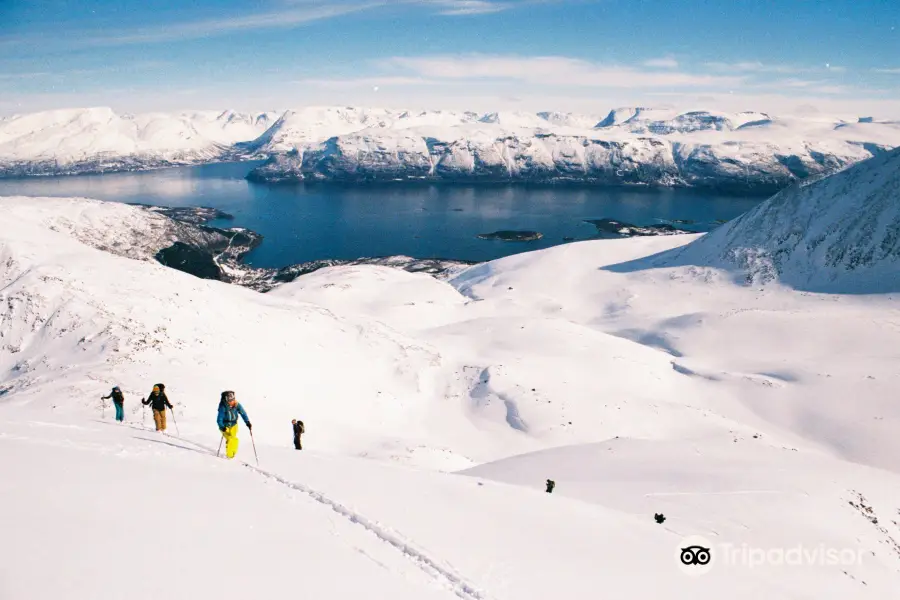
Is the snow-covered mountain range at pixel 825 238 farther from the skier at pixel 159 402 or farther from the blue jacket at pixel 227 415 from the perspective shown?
the skier at pixel 159 402

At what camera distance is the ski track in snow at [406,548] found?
8773 millimetres

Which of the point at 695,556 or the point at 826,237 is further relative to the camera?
the point at 826,237

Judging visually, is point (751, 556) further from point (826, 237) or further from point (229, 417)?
point (826, 237)

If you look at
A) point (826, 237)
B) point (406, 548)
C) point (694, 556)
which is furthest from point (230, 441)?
point (826, 237)

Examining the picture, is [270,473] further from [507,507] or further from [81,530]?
[507,507]

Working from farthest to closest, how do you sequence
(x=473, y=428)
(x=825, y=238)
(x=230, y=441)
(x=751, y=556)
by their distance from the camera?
1. (x=825, y=238)
2. (x=473, y=428)
3. (x=230, y=441)
4. (x=751, y=556)

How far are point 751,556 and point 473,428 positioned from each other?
26380 millimetres

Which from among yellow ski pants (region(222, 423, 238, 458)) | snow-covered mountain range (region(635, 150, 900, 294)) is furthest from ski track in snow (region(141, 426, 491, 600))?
snow-covered mountain range (region(635, 150, 900, 294))

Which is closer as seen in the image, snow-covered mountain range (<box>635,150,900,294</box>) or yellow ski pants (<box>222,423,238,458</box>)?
yellow ski pants (<box>222,423,238,458</box>)

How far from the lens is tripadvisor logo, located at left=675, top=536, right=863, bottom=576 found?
478 inches

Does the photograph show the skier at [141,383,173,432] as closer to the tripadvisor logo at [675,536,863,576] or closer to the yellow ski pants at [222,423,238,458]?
the yellow ski pants at [222,423,238,458]

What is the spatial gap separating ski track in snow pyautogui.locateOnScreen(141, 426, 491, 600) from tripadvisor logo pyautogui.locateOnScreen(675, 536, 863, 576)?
6134 millimetres

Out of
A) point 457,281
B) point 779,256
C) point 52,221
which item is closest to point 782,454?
point 779,256

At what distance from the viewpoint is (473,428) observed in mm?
38875
